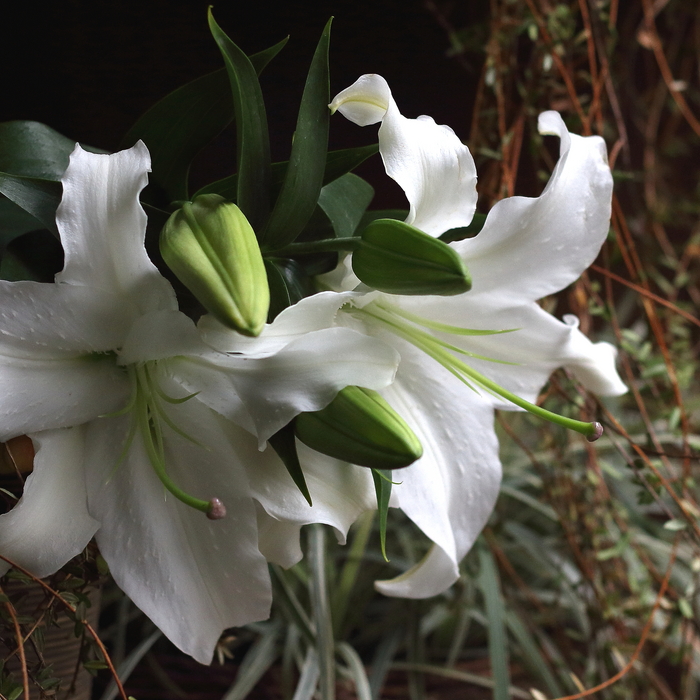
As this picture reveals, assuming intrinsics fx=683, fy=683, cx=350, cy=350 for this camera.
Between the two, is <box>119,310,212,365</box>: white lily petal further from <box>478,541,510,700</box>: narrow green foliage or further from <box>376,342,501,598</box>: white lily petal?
<box>478,541,510,700</box>: narrow green foliage

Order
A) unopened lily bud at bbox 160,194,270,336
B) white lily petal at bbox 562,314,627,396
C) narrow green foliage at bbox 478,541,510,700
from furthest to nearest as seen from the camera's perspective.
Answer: narrow green foliage at bbox 478,541,510,700 → white lily petal at bbox 562,314,627,396 → unopened lily bud at bbox 160,194,270,336

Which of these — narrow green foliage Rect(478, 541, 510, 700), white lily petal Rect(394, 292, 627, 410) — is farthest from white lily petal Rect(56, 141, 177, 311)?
narrow green foliage Rect(478, 541, 510, 700)

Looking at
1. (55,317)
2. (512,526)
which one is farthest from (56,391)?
(512,526)

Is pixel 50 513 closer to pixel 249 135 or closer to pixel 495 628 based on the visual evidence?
pixel 249 135

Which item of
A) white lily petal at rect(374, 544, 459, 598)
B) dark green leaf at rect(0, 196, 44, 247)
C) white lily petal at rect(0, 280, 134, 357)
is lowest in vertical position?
white lily petal at rect(374, 544, 459, 598)

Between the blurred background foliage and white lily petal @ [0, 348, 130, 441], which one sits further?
the blurred background foliage

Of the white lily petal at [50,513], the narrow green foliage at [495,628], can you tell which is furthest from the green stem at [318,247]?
the narrow green foliage at [495,628]
